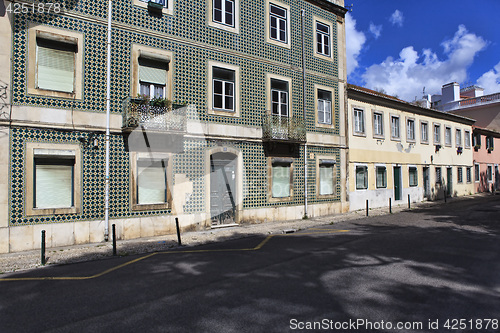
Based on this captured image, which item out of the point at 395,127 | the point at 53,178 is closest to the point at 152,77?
the point at 53,178

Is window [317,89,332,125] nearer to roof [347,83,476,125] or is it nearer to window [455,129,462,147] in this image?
roof [347,83,476,125]

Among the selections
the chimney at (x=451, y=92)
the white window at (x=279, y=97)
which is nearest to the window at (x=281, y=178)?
the white window at (x=279, y=97)

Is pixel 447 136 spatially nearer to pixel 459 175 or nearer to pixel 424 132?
pixel 459 175

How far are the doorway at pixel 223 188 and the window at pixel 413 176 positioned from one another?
15.6m

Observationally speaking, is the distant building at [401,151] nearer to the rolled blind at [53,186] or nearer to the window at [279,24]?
the window at [279,24]

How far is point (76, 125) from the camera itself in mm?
10727

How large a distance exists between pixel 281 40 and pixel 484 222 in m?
12.3

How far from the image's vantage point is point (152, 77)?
40.6 feet

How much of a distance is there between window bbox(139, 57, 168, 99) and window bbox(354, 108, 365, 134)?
40.2ft

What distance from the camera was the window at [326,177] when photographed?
1747cm

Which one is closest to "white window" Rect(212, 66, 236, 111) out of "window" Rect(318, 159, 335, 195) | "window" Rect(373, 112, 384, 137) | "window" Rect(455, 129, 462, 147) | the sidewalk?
the sidewalk

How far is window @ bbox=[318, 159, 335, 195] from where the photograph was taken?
17.5m

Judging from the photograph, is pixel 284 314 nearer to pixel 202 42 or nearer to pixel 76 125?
pixel 76 125

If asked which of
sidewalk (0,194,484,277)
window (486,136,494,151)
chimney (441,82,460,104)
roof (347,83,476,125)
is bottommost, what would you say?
sidewalk (0,194,484,277)
